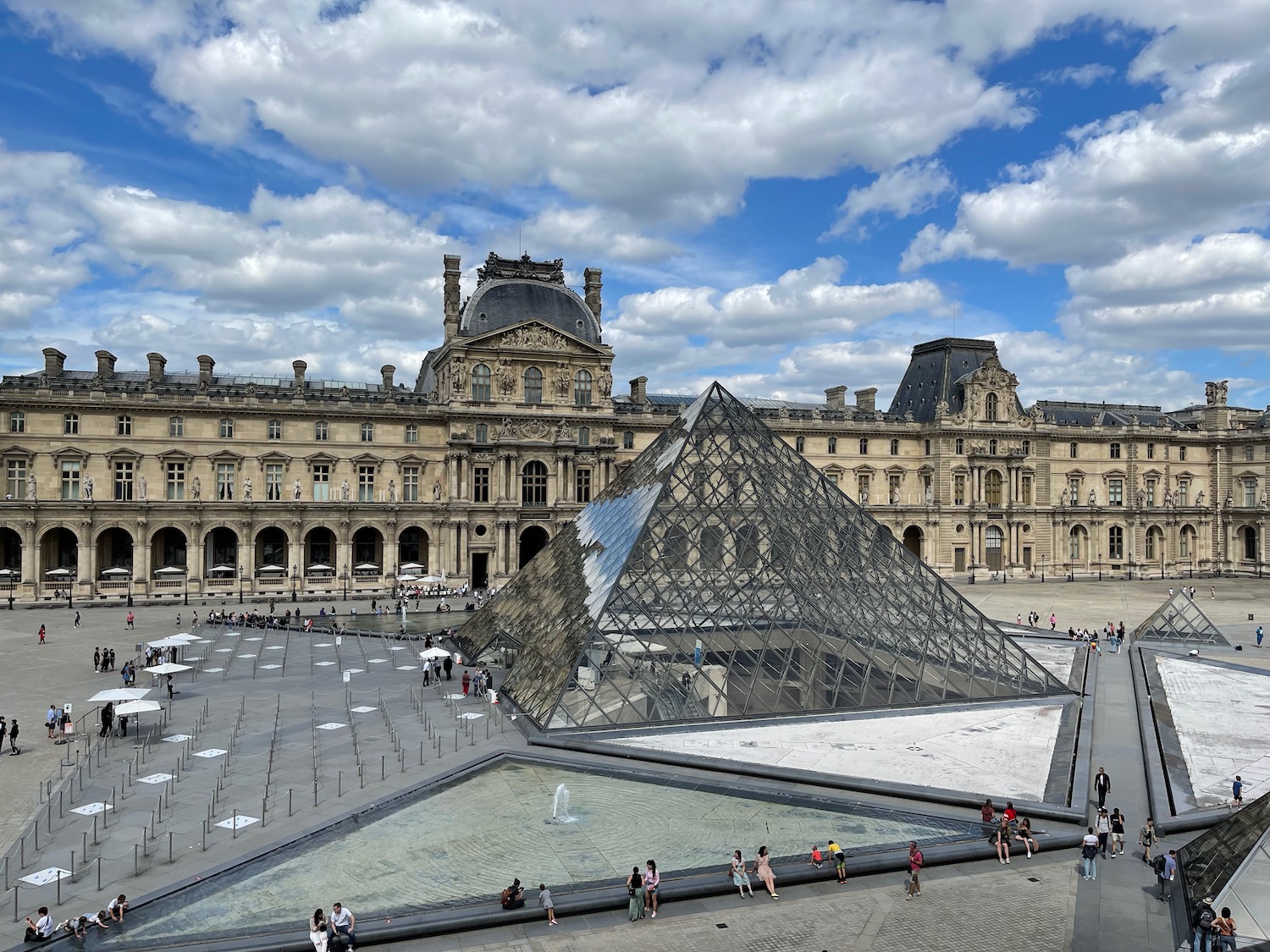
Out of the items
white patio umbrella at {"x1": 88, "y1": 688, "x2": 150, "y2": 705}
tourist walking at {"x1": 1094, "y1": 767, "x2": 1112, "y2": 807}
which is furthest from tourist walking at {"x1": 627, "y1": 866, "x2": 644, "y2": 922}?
white patio umbrella at {"x1": 88, "y1": 688, "x2": 150, "y2": 705}

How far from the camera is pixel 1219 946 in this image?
36.6 ft

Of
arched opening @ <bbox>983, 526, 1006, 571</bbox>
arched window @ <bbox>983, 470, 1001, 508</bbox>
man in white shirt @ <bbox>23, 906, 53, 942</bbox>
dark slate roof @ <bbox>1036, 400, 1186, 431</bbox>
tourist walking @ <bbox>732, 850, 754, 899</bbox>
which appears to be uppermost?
dark slate roof @ <bbox>1036, 400, 1186, 431</bbox>

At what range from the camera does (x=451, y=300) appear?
5566cm

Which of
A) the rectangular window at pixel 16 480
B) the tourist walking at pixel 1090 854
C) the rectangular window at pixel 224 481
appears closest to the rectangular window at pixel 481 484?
the rectangular window at pixel 224 481

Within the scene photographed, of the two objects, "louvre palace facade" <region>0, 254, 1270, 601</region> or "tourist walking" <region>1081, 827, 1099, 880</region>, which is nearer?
"tourist walking" <region>1081, 827, 1099, 880</region>

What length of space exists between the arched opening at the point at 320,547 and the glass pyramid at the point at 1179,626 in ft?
135

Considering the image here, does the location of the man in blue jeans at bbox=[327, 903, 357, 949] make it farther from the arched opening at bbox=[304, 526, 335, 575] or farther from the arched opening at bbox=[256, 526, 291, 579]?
the arched opening at bbox=[256, 526, 291, 579]

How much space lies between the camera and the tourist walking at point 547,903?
12211mm

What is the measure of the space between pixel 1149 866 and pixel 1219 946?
321 centimetres

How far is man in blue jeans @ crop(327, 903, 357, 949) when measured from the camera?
36.9ft

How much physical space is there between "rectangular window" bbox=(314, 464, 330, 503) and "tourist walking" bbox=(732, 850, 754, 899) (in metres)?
43.3

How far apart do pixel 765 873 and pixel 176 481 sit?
45409 mm

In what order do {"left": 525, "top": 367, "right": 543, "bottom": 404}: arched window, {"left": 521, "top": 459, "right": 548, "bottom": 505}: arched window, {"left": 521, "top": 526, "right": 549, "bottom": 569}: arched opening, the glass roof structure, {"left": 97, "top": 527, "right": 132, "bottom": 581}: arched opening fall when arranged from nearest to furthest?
the glass roof structure
{"left": 97, "top": 527, "right": 132, "bottom": 581}: arched opening
{"left": 525, "top": 367, "right": 543, "bottom": 404}: arched window
{"left": 521, "top": 459, "right": 548, "bottom": 505}: arched window
{"left": 521, "top": 526, "right": 549, "bottom": 569}: arched opening

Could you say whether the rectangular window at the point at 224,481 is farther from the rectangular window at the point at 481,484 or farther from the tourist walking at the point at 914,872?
the tourist walking at the point at 914,872
